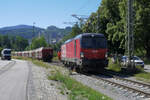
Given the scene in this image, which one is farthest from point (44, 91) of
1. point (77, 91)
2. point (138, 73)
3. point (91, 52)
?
point (138, 73)

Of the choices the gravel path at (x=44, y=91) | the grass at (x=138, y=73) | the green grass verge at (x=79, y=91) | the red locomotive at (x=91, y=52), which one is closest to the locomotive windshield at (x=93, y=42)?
the red locomotive at (x=91, y=52)

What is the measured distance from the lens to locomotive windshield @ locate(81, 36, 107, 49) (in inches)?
865

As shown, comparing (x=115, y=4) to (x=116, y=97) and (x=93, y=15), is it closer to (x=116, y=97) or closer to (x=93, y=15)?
(x=93, y=15)

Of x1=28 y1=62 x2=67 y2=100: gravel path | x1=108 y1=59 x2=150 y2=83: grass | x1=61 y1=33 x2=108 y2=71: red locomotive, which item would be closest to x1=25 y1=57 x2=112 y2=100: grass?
x1=28 y1=62 x2=67 y2=100: gravel path

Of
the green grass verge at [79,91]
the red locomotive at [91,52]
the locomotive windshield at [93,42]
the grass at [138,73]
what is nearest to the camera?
the green grass verge at [79,91]

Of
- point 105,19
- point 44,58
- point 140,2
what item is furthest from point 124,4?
point 44,58

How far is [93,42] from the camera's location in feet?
72.9

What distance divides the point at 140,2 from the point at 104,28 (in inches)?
550

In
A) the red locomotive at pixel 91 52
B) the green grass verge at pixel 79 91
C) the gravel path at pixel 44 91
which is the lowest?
the gravel path at pixel 44 91

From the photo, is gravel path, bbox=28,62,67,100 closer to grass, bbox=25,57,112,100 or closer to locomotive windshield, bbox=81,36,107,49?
grass, bbox=25,57,112,100

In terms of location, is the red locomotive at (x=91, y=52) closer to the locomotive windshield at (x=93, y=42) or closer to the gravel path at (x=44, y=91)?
the locomotive windshield at (x=93, y=42)

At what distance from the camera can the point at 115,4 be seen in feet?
157

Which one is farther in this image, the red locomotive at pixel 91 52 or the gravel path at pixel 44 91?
the red locomotive at pixel 91 52

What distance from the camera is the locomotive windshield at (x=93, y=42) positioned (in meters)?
22.0
